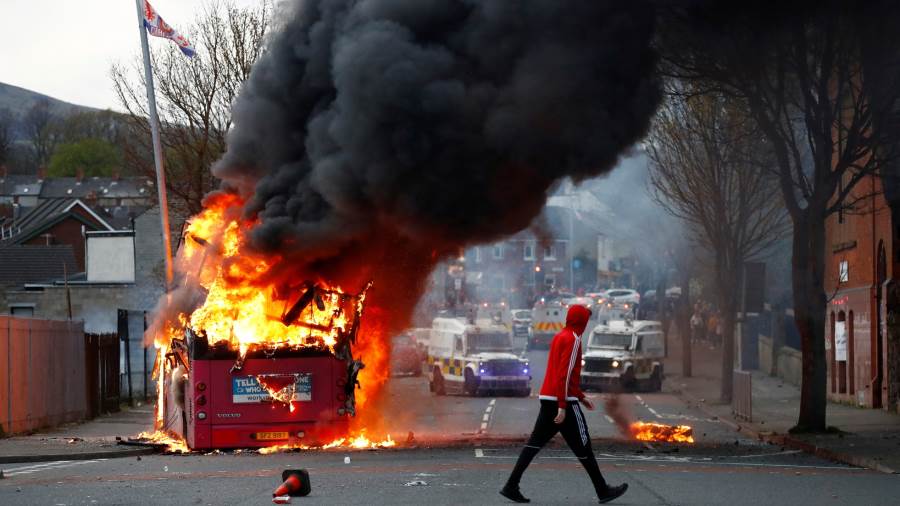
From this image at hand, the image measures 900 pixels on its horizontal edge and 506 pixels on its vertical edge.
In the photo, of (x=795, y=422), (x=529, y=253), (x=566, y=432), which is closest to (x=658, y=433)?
(x=795, y=422)

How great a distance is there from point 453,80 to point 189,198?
Result: 17.9m

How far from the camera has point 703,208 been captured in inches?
1339

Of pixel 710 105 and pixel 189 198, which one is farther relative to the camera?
pixel 189 198

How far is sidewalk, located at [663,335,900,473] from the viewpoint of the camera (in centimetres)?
1727

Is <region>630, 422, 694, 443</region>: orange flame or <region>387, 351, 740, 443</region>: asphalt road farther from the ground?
<region>630, 422, 694, 443</region>: orange flame

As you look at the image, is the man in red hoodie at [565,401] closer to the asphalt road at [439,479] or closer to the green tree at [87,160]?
the asphalt road at [439,479]

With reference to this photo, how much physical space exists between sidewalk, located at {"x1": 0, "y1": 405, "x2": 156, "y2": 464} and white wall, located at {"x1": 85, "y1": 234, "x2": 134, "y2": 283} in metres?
25.8

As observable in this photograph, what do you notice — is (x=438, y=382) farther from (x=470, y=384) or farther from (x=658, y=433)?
(x=658, y=433)

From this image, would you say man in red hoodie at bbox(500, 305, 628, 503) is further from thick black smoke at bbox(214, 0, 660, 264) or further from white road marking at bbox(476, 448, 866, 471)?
thick black smoke at bbox(214, 0, 660, 264)

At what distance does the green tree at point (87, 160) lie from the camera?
4882 inches

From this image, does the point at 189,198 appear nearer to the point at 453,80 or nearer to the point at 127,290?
the point at 127,290

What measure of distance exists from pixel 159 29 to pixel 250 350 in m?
12.1

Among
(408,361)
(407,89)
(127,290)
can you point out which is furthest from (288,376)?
(127,290)

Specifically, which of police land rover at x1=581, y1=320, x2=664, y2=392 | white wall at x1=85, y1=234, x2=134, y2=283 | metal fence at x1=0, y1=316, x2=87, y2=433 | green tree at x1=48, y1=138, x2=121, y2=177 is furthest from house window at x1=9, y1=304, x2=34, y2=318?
green tree at x1=48, y1=138, x2=121, y2=177
